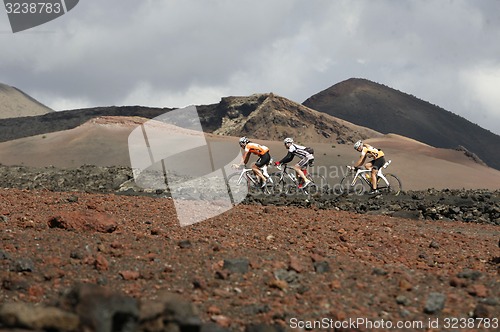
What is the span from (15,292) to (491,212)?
13043 millimetres

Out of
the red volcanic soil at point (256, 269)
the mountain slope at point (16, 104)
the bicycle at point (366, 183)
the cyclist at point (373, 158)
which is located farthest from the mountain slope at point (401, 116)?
A: the red volcanic soil at point (256, 269)

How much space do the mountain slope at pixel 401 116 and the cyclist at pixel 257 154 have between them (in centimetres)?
9221

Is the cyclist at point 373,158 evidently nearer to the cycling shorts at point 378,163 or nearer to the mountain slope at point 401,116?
the cycling shorts at point 378,163

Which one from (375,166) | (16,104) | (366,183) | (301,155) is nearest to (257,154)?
(301,155)

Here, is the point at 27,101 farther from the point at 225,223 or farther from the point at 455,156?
the point at 225,223

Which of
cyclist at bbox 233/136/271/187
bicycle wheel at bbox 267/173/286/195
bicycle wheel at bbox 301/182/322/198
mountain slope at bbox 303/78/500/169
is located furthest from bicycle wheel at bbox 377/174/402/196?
mountain slope at bbox 303/78/500/169

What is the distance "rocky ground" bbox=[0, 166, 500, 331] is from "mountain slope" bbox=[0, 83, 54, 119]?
550 ft

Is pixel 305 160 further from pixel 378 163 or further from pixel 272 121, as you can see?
pixel 272 121

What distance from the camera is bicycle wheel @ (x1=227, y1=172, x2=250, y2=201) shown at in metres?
16.0

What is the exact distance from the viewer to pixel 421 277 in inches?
245

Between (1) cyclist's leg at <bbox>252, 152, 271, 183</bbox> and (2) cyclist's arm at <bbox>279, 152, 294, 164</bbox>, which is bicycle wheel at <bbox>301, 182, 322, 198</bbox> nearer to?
(2) cyclist's arm at <bbox>279, 152, 294, 164</bbox>

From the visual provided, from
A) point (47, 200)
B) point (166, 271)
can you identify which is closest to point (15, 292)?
point (166, 271)

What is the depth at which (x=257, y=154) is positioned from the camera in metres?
16.1

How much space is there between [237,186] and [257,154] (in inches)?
44.2
